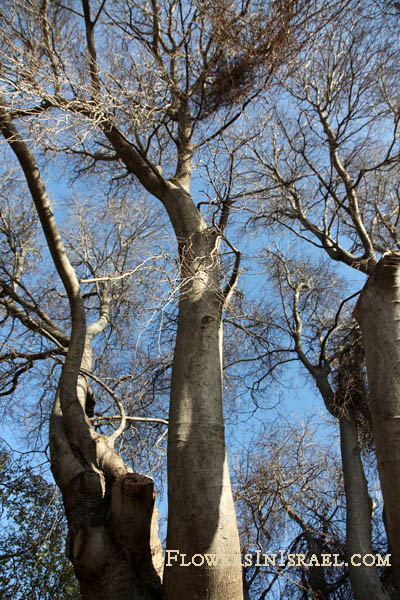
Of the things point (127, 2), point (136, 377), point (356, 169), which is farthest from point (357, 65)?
point (136, 377)

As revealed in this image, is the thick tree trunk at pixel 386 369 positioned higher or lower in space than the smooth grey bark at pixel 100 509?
higher

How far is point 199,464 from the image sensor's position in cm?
226

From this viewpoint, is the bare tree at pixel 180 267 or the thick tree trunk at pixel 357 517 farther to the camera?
the thick tree trunk at pixel 357 517

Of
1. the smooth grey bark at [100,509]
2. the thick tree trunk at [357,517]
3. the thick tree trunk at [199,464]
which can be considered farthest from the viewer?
the thick tree trunk at [357,517]

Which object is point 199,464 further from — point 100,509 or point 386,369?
point 386,369

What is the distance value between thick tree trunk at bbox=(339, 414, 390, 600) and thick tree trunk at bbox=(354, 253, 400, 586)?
4.30 ft

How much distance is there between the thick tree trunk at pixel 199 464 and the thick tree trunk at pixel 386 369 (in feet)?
4.13

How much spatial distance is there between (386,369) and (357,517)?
2.02 m

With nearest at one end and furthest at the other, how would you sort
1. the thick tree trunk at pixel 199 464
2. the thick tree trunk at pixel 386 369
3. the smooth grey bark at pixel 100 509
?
1. the thick tree trunk at pixel 199 464
2. the smooth grey bark at pixel 100 509
3. the thick tree trunk at pixel 386 369

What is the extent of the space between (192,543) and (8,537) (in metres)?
4.53

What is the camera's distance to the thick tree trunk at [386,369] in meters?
2.87

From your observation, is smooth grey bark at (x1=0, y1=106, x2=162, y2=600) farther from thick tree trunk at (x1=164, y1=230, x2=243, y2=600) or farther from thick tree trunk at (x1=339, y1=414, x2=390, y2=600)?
thick tree trunk at (x1=339, y1=414, x2=390, y2=600)

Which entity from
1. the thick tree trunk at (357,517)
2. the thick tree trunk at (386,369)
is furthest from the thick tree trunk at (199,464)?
A: the thick tree trunk at (357,517)

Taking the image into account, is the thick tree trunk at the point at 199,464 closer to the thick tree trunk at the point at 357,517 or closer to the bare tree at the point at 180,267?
the bare tree at the point at 180,267
